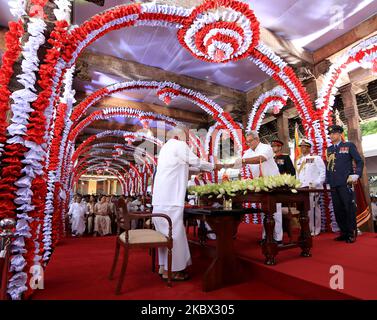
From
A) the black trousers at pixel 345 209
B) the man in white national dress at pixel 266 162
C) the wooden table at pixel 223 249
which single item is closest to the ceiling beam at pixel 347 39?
the black trousers at pixel 345 209

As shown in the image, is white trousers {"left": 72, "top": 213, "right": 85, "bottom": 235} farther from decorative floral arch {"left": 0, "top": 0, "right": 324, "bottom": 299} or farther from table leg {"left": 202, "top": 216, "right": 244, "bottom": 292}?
table leg {"left": 202, "top": 216, "right": 244, "bottom": 292}

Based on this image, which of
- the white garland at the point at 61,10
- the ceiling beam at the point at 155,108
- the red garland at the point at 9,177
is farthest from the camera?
the ceiling beam at the point at 155,108

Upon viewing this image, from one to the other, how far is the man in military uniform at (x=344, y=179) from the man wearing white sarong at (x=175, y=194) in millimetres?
2607

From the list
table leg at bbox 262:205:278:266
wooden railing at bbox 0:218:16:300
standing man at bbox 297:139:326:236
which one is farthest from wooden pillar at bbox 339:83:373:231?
wooden railing at bbox 0:218:16:300

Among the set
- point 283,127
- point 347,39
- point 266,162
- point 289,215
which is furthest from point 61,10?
point 283,127

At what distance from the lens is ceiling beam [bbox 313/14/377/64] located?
16.7 ft

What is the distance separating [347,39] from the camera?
5555mm

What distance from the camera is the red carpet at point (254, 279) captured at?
95.0 inches

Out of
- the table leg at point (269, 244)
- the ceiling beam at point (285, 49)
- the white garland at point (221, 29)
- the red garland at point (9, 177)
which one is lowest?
the table leg at point (269, 244)

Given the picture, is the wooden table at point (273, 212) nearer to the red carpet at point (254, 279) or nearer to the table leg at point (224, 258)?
the red carpet at point (254, 279)

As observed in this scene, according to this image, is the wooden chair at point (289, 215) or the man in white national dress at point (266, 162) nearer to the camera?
the man in white national dress at point (266, 162)
